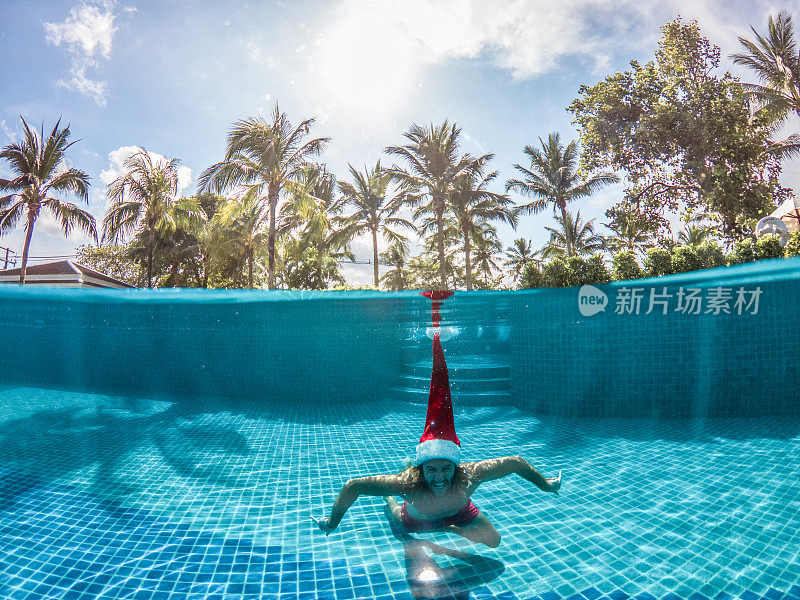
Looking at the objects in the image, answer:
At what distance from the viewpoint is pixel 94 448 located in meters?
5.26

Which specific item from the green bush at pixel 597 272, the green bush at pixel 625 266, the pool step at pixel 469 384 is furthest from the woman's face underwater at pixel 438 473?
the green bush at pixel 597 272

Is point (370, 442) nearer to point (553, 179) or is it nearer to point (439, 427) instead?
point (439, 427)

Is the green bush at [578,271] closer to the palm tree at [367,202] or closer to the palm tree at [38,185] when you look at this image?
the palm tree at [367,202]

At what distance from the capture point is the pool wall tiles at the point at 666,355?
21.0ft

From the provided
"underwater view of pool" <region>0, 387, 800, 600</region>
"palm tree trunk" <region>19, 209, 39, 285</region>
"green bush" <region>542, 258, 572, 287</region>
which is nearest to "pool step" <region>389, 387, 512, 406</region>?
"underwater view of pool" <region>0, 387, 800, 600</region>

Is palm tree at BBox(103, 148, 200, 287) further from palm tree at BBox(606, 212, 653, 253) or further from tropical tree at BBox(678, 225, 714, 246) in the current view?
tropical tree at BBox(678, 225, 714, 246)

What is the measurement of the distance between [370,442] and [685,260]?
30.3ft

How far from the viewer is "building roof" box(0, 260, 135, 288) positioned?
20391mm

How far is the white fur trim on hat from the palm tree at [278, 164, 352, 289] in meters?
12.6

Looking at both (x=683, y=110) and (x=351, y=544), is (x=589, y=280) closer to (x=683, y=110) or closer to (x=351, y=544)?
(x=351, y=544)

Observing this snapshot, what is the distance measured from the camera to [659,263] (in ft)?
31.2

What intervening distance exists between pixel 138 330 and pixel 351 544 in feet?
32.6

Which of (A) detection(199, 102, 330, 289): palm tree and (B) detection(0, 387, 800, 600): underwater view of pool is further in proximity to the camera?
(A) detection(199, 102, 330, 289): palm tree

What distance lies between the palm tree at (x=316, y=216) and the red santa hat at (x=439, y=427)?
12025mm
